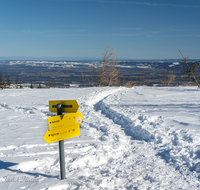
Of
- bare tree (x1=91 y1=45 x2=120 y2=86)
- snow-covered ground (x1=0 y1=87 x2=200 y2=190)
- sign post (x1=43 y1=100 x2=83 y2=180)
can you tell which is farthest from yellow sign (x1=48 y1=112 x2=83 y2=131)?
bare tree (x1=91 y1=45 x2=120 y2=86)

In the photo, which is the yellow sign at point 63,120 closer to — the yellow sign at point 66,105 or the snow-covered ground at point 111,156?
the yellow sign at point 66,105

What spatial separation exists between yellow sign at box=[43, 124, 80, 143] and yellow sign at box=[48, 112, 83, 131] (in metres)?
0.04

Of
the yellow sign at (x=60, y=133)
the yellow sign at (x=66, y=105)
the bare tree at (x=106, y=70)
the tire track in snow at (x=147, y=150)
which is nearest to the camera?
the yellow sign at (x=60, y=133)

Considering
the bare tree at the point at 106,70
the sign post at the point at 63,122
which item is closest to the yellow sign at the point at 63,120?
the sign post at the point at 63,122

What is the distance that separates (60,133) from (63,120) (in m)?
0.18

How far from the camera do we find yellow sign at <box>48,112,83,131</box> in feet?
8.34

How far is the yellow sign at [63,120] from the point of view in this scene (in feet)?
8.34

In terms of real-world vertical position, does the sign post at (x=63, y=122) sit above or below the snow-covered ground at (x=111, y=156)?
above

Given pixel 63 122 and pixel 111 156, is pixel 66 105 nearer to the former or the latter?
pixel 63 122

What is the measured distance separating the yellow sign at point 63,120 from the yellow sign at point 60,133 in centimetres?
4

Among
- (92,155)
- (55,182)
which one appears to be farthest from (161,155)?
(55,182)

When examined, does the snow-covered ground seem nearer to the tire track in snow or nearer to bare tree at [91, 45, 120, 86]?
the tire track in snow

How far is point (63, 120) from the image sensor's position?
103 inches

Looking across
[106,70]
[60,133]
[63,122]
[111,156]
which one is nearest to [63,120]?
[63,122]
